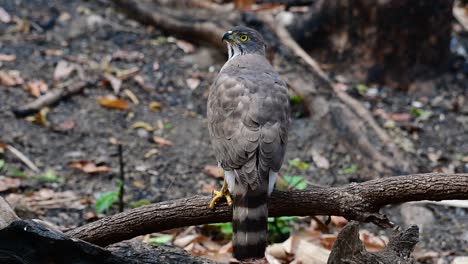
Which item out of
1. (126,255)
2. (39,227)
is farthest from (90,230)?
(39,227)

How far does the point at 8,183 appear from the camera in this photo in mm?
5879

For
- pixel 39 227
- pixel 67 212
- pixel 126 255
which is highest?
pixel 39 227

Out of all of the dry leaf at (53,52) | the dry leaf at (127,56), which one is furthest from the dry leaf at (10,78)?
the dry leaf at (127,56)

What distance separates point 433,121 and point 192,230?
3432 millimetres

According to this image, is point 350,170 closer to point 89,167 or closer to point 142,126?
point 142,126

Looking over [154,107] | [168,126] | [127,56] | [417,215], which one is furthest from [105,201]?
[127,56]

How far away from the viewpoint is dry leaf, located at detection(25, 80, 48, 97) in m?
7.42

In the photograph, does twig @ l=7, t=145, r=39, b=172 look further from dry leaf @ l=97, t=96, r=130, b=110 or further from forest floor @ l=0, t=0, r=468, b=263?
dry leaf @ l=97, t=96, r=130, b=110

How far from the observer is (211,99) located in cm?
461

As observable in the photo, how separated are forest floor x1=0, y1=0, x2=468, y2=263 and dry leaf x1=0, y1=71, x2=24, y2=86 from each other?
13 millimetres

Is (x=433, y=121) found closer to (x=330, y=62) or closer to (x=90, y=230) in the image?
(x=330, y=62)

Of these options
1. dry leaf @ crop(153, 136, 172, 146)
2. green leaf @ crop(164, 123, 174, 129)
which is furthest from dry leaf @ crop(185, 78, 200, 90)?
dry leaf @ crop(153, 136, 172, 146)

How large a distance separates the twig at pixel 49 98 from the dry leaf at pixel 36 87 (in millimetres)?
95

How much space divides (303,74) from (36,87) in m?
2.72
